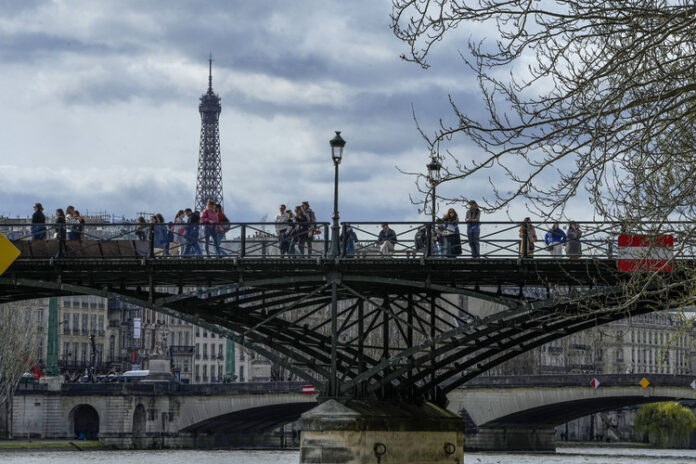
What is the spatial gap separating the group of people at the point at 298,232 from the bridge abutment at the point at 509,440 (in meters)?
54.2

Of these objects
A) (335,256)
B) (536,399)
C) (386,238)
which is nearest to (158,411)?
(536,399)

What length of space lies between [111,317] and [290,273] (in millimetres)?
122185

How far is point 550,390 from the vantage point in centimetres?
9169

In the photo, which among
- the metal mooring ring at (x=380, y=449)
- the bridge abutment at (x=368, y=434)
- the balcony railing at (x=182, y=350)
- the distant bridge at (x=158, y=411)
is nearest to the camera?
the bridge abutment at (x=368, y=434)

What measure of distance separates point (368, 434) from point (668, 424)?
92729 mm

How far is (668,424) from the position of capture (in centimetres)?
12888

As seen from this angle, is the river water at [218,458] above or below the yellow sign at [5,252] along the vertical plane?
below

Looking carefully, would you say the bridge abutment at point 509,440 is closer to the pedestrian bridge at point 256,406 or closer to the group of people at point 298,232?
the pedestrian bridge at point 256,406

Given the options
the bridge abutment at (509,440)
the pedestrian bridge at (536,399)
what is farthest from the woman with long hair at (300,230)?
the bridge abutment at (509,440)

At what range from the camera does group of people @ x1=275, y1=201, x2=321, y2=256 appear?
131ft

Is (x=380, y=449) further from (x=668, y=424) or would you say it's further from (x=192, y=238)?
(x=668, y=424)

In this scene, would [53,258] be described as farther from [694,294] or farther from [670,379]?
[670,379]

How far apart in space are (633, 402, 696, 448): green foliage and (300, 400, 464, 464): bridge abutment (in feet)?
293

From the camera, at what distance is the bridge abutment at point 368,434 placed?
3984cm
